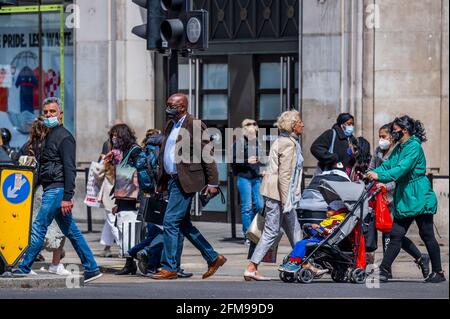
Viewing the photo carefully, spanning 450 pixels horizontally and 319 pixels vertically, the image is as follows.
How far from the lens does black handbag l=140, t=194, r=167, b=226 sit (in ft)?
46.2

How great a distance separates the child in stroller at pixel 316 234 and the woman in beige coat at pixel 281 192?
0.27 m

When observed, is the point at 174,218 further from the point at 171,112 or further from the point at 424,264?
the point at 424,264

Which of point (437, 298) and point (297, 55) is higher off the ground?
point (297, 55)

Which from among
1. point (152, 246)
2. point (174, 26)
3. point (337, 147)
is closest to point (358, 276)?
point (152, 246)

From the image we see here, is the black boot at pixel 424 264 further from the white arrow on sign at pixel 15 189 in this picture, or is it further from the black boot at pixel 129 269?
the white arrow on sign at pixel 15 189

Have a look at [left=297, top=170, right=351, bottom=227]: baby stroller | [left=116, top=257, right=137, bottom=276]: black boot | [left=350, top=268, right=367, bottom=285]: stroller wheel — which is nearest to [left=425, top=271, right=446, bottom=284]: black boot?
[left=350, top=268, right=367, bottom=285]: stroller wheel

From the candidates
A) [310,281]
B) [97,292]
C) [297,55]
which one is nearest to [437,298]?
[310,281]

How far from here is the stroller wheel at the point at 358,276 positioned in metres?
13.3

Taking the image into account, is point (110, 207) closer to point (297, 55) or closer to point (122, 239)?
point (122, 239)

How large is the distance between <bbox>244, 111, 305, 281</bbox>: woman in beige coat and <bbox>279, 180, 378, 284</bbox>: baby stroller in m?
0.38

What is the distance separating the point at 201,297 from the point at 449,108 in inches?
329

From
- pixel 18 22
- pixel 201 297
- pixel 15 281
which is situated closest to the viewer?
pixel 201 297

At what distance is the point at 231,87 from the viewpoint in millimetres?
20984

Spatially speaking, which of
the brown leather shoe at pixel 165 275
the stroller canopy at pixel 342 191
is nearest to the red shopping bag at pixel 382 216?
the stroller canopy at pixel 342 191
